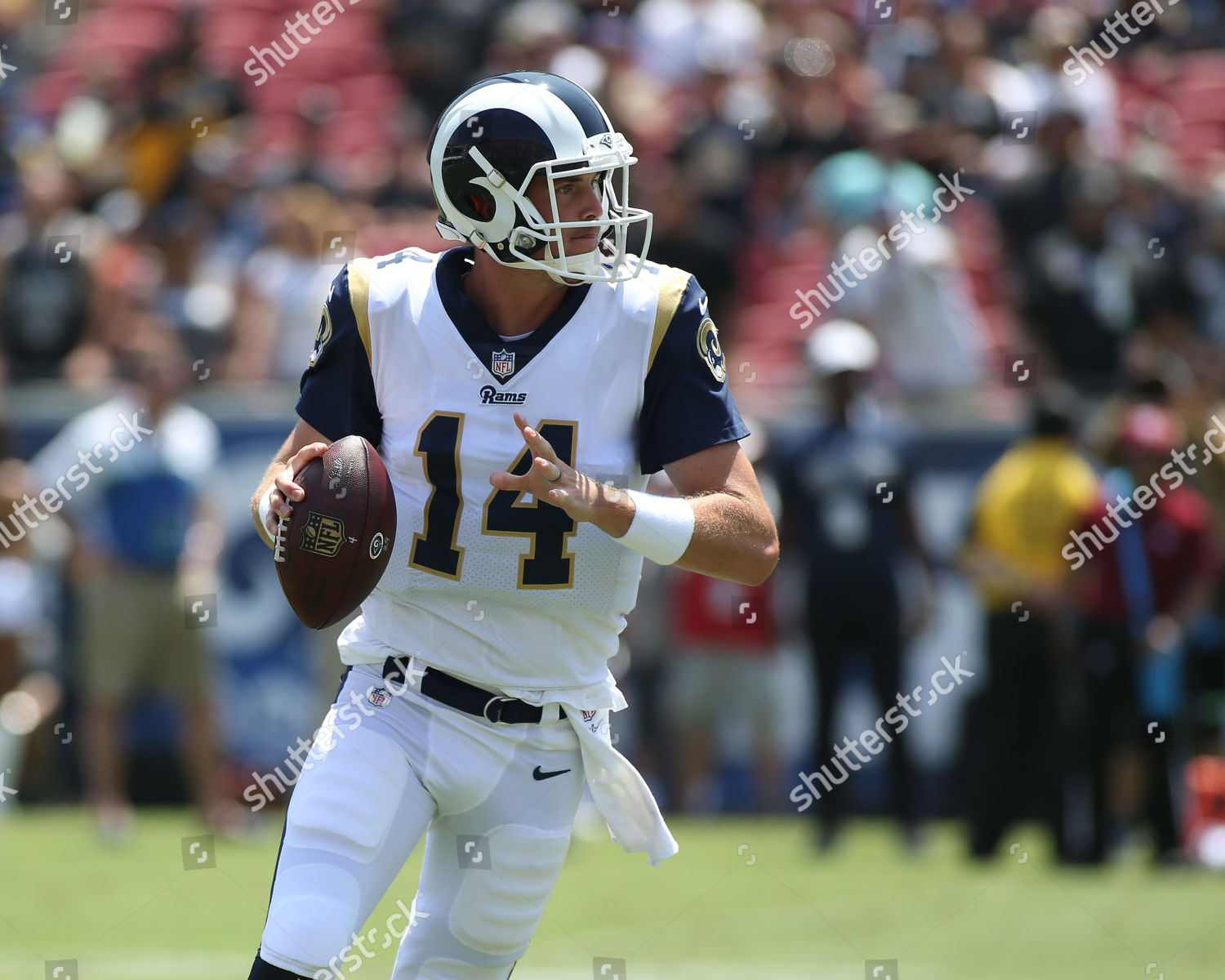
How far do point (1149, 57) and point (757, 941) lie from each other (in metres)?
8.23

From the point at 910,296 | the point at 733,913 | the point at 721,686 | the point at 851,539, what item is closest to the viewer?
the point at 733,913

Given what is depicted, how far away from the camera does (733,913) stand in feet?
22.9

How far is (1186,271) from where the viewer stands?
9727 millimetres

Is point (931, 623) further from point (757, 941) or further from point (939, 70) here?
point (939, 70)

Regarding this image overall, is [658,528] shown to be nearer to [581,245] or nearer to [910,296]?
[581,245]

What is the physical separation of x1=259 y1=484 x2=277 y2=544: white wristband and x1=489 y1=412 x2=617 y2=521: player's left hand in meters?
0.52

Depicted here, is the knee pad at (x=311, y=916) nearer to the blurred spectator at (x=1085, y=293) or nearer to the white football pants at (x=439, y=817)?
the white football pants at (x=439, y=817)

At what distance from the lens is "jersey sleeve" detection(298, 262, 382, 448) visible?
11.9 ft

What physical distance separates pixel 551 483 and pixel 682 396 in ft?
1.57

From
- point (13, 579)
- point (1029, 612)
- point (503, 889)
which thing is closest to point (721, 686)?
point (1029, 612)

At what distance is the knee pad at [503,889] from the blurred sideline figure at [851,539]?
4.85m

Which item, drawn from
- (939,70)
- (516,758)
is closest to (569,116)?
(516,758)

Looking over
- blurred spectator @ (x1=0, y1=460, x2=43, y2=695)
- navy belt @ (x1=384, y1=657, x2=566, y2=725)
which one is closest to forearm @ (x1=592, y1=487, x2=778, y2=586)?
navy belt @ (x1=384, y1=657, x2=566, y2=725)

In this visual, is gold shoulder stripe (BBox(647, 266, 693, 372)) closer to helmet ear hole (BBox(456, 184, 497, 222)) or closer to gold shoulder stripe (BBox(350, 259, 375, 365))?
helmet ear hole (BBox(456, 184, 497, 222))
